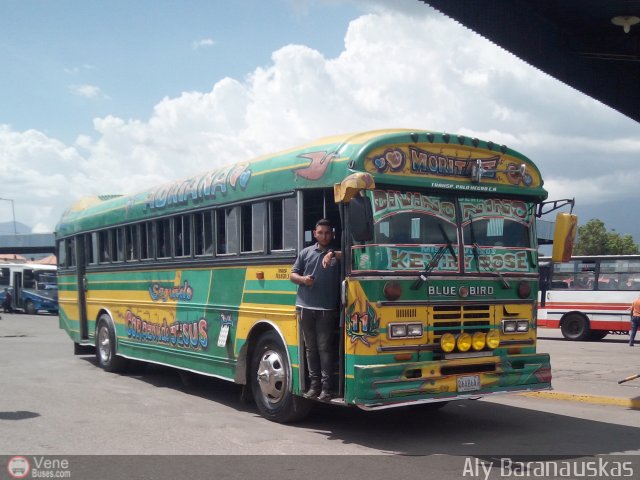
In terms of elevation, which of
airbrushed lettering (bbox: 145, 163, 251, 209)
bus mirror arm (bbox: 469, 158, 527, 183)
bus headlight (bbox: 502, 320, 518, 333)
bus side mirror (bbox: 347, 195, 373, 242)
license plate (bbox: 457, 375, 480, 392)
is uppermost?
airbrushed lettering (bbox: 145, 163, 251, 209)

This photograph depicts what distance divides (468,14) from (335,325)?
513 centimetres

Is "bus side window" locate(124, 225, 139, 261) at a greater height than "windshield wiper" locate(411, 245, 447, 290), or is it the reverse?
"bus side window" locate(124, 225, 139, 261)

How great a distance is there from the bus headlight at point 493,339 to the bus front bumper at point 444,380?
0.43ft

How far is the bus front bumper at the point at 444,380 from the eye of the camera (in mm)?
7066

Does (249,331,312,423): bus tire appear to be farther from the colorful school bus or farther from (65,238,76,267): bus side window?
(65,238,76,267): bus side window

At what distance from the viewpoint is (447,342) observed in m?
7.60

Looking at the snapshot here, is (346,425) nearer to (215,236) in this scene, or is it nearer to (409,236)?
(409,236)

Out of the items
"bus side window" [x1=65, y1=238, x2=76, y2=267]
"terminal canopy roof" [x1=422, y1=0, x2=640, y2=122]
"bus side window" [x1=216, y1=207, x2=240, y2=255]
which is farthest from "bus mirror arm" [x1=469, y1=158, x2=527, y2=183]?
"bus side window" [x1=65, y1=238, x2=76, y2=267]

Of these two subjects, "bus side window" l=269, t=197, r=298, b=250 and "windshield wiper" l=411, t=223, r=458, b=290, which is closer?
"windshield wiper" l=411, t=223, r=458, b=290

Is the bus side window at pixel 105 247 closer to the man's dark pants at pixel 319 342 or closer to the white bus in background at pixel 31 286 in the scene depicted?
the man's dark pants at pixel 319 342

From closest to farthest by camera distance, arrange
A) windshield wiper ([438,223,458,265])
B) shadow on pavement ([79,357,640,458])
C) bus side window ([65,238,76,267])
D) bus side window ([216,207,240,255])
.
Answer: shadow on pavement ([79,357,640,458])
windshield wiper ([438,223,458,265])
bus side window ([216,207,240,255])
bus side window ([65,238,76,267])

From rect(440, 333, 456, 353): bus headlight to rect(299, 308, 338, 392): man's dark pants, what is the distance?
1113 mm

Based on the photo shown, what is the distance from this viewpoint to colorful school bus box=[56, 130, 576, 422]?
7293 millimetres

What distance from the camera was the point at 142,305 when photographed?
12164mm
